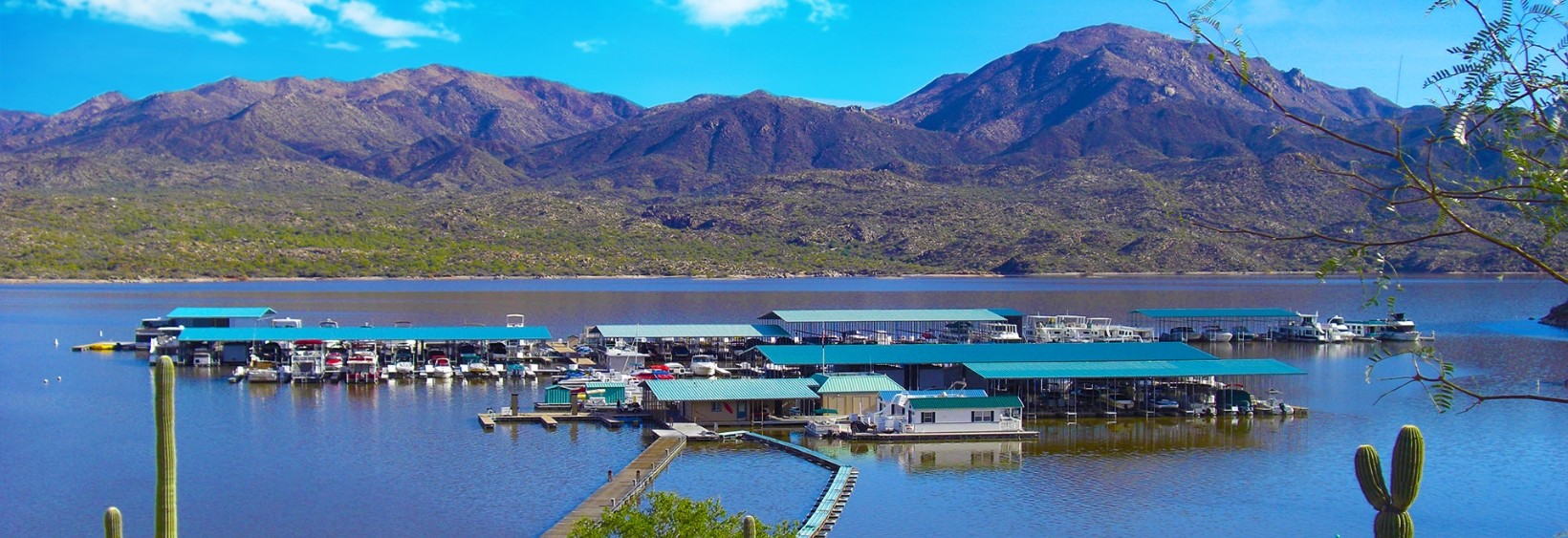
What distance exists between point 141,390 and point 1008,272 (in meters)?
141

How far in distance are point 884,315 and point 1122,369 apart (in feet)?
68.4

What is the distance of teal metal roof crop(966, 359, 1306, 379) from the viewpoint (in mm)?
40719

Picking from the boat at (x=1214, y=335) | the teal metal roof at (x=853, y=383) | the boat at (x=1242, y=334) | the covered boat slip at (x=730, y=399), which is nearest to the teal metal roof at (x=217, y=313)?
the covered boat slip at (x=730, y=399)

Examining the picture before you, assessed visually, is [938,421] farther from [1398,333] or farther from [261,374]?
[1398,333]

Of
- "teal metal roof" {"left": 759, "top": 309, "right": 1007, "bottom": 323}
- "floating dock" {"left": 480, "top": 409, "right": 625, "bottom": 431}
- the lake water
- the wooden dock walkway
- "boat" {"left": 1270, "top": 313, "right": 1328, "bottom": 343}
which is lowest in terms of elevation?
the lake water

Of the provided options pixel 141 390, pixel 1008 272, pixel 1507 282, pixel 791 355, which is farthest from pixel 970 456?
pixel 1507 282

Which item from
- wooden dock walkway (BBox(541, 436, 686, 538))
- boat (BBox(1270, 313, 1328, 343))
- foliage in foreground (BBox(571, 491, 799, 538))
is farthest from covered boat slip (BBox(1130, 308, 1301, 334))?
foliage in foreground (BBox(571, 491, 799, 538))

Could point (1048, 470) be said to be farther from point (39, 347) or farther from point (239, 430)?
point (39, 347)

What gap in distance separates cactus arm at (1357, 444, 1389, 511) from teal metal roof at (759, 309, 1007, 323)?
43683 millimetres

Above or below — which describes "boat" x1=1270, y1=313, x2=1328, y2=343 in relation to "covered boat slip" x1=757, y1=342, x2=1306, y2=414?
below

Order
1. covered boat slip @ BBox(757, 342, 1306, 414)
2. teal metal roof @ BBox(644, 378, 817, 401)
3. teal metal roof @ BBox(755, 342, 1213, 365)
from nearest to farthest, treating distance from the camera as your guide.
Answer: teal metal roof @ BBox(644, 378, 817, 401), covered boat slip @ BBox(757, 342, 1306, 414), teal metal roof @ BBox(755, 342, 1213, 365)

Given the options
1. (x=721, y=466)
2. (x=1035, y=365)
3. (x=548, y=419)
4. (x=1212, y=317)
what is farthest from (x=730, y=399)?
(x=1212, y=317)

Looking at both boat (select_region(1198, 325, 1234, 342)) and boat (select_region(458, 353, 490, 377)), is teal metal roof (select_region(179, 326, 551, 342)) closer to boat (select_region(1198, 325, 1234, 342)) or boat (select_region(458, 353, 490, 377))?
boat (select_region(458, 353, 490, 377))

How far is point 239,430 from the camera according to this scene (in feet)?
124
